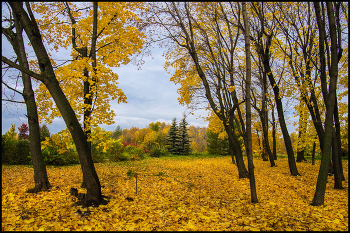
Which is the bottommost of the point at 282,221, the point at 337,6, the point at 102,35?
the point at 282,221

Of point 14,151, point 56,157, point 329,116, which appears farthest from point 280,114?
point 14,151

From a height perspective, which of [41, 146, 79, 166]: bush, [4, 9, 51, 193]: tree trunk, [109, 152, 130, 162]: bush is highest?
[4, 9, 51, 193]: tree trunk

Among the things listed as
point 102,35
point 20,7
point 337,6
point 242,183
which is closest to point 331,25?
point 337,6

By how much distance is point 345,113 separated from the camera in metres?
10.5

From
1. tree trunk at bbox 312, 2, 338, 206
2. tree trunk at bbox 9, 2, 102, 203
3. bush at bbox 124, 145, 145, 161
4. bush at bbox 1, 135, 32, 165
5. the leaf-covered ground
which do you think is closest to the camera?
the leaf-covered ground

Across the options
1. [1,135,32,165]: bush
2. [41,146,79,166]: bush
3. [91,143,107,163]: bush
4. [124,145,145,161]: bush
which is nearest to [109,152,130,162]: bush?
[124,145,145,161]: bush

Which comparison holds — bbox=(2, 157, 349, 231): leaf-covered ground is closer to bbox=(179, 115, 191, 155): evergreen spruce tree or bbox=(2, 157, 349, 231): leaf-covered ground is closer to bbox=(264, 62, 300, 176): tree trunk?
bbox=(264, 62, 300, 176): tree trunk

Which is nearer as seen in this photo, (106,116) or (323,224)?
(323,224)

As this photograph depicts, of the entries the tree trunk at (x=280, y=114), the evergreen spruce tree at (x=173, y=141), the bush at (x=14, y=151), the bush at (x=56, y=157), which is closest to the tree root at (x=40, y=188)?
the bush at (x=56, y=157)

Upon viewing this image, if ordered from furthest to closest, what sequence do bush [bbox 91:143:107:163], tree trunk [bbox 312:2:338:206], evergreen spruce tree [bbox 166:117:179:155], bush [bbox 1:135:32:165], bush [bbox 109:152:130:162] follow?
evergreen spruce tree [bbox 166:117:179:155] → bush [bbox 109:152:130:162] → bush [bbox 91:143:107:163] → bush [bbox 1:135:32:165] → tree trunk [bbox 312:2:338:206]

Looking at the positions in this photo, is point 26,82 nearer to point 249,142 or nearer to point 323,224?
point 249,142

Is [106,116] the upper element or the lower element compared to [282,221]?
upper

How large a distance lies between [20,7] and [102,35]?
2565mm

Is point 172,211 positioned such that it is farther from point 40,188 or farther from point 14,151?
point 14,151
